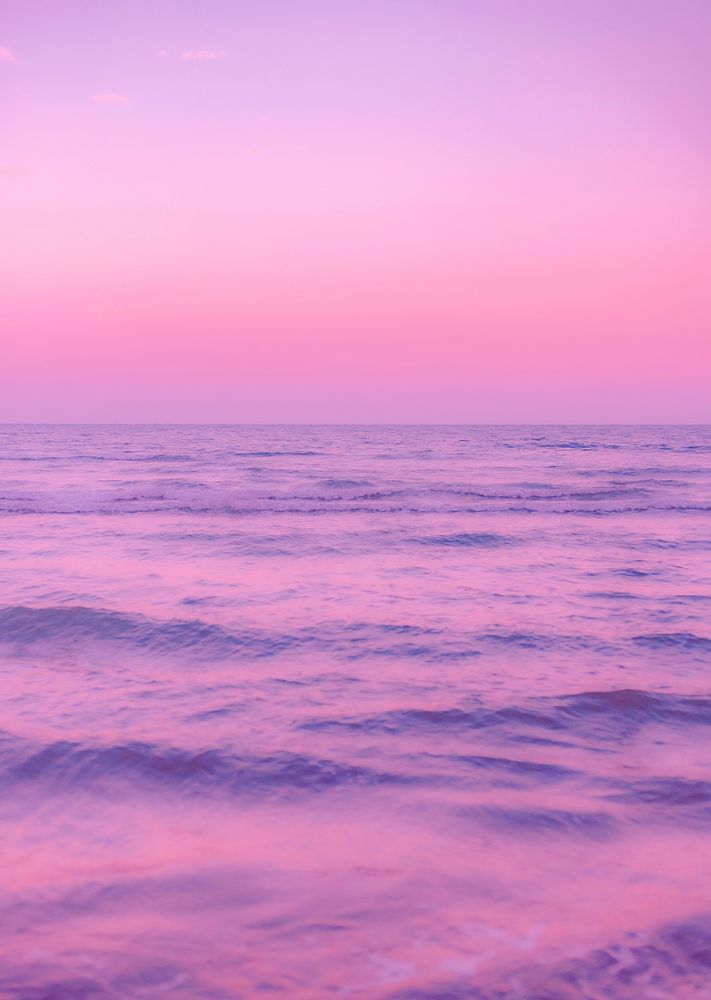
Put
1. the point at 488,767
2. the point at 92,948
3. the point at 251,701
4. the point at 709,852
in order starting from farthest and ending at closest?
the point at 251,701 → the point at 488,767 → the point at 709,852 → the point at 92,948

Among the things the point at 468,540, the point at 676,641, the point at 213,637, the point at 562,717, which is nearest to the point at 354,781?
the point at 562,717

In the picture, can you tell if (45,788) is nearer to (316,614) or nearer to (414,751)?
(414,751)

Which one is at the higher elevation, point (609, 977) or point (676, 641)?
point (676, 641)

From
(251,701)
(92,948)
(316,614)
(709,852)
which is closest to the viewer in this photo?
(92,948)

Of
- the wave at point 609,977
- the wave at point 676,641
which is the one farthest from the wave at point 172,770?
the wave at point 676,641

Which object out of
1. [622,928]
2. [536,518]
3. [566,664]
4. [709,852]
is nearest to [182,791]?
[622,928]

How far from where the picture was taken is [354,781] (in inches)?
167

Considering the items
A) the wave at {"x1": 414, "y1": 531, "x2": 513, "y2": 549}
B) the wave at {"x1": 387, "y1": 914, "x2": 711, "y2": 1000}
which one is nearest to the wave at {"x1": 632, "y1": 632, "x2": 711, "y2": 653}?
the wave at {"x1": 387, "y1": 914, "x2": 711, "y2": 1000}

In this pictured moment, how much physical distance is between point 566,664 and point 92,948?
172 inches

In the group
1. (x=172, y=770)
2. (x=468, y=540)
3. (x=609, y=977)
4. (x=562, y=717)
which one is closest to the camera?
(x=609, y=977)

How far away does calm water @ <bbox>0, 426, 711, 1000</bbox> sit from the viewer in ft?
9.38

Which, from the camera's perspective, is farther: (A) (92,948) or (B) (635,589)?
(B) (635,589)

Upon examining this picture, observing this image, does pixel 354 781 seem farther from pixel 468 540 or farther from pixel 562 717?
pixel 468 540

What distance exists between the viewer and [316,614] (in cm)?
773
